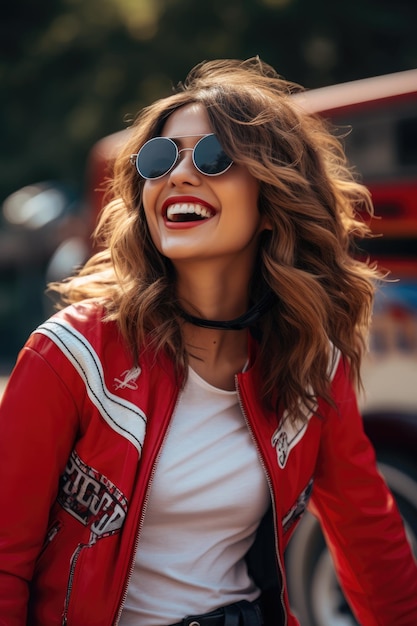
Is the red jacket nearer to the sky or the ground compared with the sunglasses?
nearer to the ground

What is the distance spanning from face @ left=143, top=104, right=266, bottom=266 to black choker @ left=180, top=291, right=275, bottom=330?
0.16 metres

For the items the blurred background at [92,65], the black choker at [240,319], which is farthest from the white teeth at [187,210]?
the blurred background at [92,65]

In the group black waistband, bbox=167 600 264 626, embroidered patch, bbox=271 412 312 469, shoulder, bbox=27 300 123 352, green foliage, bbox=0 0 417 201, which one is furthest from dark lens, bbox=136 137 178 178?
green foliage, bbox=0 0 417 201

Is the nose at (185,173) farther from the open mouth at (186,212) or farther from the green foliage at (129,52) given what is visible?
the green foliage at (129,52)

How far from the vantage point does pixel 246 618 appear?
2.39m

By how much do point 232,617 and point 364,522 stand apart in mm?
494

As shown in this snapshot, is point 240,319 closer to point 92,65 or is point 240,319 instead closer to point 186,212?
point 186,212

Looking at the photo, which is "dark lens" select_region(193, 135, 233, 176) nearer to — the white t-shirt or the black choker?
the black choker

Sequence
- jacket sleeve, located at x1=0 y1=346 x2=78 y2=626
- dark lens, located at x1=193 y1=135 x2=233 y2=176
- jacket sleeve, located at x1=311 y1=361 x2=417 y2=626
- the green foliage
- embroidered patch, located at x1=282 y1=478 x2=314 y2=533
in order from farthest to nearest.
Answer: the green foliage
jacket sleeve, located at x1=311 y1=361 x2=417 y2=626
embroidered patch, located at x1=282 y1=478 x2=314 y2=533
dark lens, located at x1=193 y1=135 x2=233 y2=176
jacket sleeve, located at x1=0 y1=346 x2=78 y2=626

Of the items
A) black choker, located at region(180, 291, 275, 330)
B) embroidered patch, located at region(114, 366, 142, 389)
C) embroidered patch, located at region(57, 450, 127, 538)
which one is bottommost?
embroidered patch, located at region(57, 450, 127, 538)

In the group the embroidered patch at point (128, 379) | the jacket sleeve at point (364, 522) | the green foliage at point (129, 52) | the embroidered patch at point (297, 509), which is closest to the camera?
the embroidered patch at point (128, 379)

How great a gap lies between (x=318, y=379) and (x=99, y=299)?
627mm

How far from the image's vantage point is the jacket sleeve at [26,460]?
83.9 inches

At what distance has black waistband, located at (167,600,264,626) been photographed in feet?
7.63
